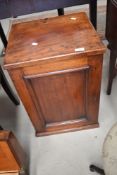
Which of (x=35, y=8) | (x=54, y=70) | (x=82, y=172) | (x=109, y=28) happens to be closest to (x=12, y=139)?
(x=54, y=70)

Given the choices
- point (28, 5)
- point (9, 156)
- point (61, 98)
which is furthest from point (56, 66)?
point (28, 5)

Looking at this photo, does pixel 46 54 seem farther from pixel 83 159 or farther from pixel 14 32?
pixel 83 159

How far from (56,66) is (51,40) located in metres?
0.15

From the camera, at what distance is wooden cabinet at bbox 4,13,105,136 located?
0.89 metres

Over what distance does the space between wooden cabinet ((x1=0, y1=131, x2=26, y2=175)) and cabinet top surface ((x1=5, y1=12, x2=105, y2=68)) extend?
1.02 feet

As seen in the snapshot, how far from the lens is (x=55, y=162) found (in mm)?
1186

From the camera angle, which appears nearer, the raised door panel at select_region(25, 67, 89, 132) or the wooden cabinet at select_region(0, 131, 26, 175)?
the wooden cabinet at select_region(0, 131, 26, 175)

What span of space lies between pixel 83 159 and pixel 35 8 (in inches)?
44.3

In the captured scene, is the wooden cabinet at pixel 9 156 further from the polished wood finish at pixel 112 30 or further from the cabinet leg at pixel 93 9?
the cabinet leg at pixel 93 9

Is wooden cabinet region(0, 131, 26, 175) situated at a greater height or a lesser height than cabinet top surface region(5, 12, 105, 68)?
lesser

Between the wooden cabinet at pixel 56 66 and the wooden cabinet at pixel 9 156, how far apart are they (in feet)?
0.84

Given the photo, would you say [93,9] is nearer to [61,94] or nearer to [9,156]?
[61,94]

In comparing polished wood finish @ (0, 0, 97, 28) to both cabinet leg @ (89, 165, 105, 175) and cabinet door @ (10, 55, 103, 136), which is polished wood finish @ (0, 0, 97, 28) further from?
cabinet leg @ (89, 165, 105, 175)

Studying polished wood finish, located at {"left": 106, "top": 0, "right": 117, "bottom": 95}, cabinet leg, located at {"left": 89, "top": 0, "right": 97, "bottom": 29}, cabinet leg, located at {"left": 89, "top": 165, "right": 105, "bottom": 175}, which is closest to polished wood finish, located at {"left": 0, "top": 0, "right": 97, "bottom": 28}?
cabinet leg, located at {"left": 89, "top": 0, "right": 97, "bottom": 29}
